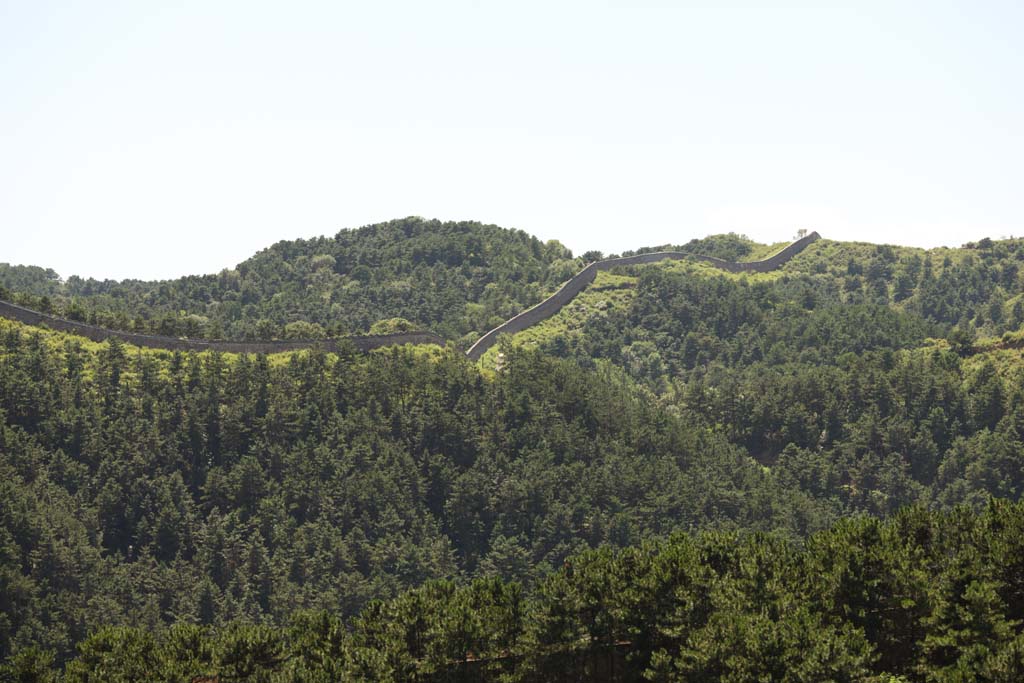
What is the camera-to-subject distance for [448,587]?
64.5 m

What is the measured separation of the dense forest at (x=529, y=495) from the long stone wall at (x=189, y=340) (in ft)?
5.14

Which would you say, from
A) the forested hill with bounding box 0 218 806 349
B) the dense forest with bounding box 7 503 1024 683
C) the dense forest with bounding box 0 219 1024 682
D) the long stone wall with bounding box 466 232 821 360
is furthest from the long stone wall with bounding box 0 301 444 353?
the dense forest with bounding box 7 503 1024 683

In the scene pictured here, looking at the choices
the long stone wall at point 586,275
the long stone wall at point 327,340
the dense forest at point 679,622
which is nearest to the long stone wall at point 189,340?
the long stone wall at point 327,340

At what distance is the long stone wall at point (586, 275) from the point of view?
13438cm

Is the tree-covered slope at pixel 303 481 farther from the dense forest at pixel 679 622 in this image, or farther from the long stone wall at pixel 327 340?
the dense forest at pixel 679 622

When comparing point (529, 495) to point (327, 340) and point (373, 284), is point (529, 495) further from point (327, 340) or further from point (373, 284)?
point (373, 284)

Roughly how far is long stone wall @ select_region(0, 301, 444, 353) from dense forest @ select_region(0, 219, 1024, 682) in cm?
157

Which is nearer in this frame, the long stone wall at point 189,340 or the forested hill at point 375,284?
the long stone wall at point 189,340

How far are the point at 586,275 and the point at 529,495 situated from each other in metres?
52.7

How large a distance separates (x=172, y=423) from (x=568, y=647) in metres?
46.9

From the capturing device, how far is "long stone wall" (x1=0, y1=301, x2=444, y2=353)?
102 metres

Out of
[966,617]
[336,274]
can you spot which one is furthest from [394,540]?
[336,274]

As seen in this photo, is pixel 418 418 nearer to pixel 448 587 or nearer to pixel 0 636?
pixel 0 636

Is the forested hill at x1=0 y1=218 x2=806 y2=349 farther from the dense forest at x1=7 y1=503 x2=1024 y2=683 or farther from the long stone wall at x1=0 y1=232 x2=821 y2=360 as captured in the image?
the dense forest at x1=7 y1=503 x2=1024 y2=683
